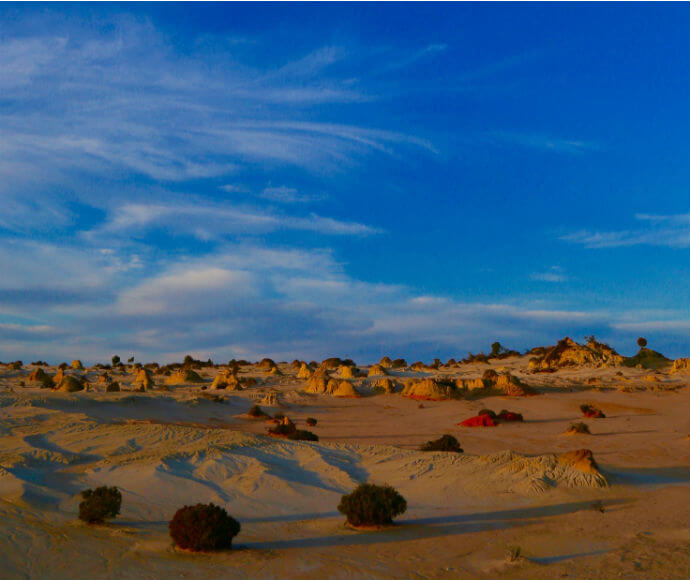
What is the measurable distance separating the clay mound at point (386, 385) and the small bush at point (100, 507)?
106ft

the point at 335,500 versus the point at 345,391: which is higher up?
the point at 345,391

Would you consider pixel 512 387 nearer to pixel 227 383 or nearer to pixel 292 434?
pixel 227 383

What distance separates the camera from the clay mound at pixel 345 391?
4134cm

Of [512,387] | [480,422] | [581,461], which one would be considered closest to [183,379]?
[512,387]

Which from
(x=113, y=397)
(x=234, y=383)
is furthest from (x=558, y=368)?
(x=113, y=397)

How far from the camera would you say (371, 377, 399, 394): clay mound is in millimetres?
42875

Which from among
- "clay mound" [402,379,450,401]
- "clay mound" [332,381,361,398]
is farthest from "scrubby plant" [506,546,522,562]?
"clay mound" [332,381,361,398]

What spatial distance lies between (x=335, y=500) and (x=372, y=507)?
2.91 metres

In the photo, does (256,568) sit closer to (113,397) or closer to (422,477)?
(422,477)

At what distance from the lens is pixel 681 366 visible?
173ft

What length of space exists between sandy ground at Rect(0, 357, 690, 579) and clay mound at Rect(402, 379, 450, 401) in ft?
37.0

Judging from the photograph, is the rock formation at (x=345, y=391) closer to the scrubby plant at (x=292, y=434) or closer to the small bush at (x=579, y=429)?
the scrubby plant at (x=292, y=434)

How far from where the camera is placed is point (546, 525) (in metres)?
11.5

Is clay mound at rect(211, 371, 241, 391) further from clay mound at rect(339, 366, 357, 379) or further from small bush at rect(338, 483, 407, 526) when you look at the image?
small bush at rect(338, 483, 407, 526)
